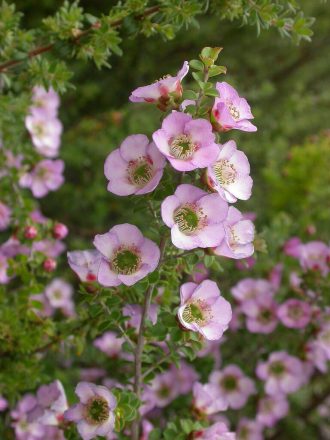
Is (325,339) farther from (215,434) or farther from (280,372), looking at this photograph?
(215,434)

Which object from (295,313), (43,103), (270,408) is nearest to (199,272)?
(295,313)

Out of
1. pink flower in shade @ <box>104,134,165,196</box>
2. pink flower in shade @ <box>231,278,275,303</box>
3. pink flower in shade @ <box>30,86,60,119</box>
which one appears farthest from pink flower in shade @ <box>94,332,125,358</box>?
pink flower in shade @ <box>104,134,165,196</box>

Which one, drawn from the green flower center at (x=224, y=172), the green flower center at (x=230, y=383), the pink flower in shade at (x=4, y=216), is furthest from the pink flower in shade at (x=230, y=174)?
the green flower center at (x=230, y=383)

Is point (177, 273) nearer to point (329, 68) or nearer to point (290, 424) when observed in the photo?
point (290, 424)

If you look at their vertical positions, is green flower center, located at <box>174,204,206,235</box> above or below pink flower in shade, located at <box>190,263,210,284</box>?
above

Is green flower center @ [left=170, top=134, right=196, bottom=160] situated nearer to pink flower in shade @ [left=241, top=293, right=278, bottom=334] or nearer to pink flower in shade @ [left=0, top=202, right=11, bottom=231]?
pink flower in shade @ [left=0, top=202, right=11, bottom=231]

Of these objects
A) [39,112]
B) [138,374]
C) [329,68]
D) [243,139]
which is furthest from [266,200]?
[138,374]
